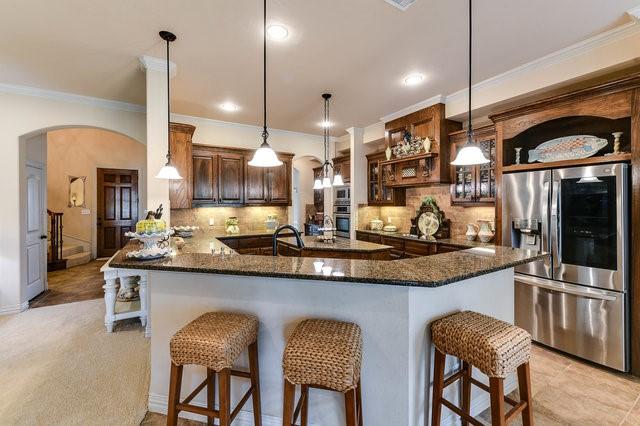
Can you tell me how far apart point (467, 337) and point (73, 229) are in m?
8.93

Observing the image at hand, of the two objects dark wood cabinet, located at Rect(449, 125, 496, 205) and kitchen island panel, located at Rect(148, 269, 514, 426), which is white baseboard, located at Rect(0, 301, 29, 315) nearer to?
kitchen island panel, located at Rect(148, 269, 514, 426)

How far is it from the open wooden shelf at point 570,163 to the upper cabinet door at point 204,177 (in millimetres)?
4151

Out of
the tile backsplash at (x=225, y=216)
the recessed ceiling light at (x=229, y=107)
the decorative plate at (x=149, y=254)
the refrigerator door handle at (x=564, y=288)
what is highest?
the recessed ceiling light at (x=229, y=107)

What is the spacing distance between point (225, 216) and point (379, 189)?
2839 mm

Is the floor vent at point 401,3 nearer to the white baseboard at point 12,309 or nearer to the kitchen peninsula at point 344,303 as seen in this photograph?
the kitchen peninsula at point 344,303

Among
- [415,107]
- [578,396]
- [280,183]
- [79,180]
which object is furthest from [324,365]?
[79,180]

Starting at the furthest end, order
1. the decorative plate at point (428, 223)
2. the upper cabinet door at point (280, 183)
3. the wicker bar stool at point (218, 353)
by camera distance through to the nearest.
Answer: the upper cabinet door at point (280, 183) < the decorative plate at point (428, 223) < the wicker bar stool at point (218, 353)

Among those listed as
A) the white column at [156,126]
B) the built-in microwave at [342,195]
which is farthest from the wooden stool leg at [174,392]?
the built-in microwave at [342,195]

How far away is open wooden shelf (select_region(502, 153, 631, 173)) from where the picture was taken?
2429mm

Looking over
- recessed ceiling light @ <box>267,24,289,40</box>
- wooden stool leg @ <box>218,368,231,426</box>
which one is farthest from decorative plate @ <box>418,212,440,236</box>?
wooden stool leg @ <box>218,368,231,426</box>

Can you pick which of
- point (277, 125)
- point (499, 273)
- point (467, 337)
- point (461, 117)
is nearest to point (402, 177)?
point (461, 117)

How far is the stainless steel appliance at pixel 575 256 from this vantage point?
241 cm

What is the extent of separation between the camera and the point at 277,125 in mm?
5301

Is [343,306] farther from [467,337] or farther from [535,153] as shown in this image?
[535,153]
